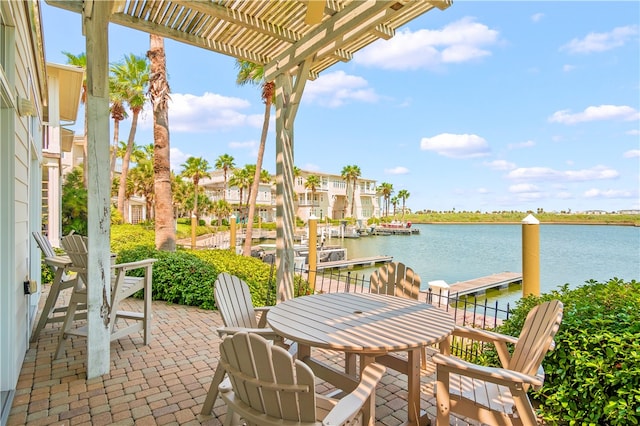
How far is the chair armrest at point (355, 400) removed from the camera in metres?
1.34

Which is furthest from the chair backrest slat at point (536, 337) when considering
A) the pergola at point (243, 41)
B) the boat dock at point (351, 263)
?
the boat dock at point (351, 263)

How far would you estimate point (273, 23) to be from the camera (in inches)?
131

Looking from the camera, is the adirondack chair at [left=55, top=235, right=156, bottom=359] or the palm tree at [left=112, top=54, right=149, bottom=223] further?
the palm tree at [left=112, top=54, right=149, bottom=223]

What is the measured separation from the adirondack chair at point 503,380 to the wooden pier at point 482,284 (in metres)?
7.72

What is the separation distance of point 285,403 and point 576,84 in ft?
115

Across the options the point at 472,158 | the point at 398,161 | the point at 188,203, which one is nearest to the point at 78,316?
the point at 188,203

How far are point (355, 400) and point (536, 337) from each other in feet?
→ 3.78

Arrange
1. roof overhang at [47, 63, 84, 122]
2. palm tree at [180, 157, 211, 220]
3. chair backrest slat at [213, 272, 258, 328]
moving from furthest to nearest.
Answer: palm tree at [180, 157, 211, 220]
roof overhang at [47, 63, 84, 122]
chair backrest slat at [213, 272, 258, 328]

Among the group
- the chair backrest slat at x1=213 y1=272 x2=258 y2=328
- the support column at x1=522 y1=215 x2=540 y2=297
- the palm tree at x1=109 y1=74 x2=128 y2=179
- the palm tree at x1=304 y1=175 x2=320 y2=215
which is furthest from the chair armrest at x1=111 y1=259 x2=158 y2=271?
the palm tree at x1=304 y1=175 x2=320 y2=215

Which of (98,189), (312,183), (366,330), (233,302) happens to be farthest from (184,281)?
(312,183)

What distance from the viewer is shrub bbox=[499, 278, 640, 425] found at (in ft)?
6.27

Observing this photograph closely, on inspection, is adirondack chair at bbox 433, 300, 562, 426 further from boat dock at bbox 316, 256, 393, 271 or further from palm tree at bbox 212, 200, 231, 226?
palm tree at bbox 212, 200, 231, 226

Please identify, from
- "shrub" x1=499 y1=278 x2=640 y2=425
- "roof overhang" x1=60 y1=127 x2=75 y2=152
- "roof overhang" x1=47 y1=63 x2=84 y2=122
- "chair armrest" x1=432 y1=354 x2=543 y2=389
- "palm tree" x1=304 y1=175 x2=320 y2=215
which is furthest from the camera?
"palm tree" x1=304 y1=175 x2=320 y2=215

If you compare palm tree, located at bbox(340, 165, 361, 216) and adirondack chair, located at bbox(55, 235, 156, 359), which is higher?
palm tree, located at bbox(340, 165, 361, 216)
